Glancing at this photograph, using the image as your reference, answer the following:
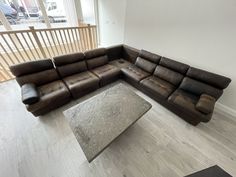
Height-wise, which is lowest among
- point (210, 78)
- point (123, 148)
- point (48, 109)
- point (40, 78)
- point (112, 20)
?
point (123, 148)

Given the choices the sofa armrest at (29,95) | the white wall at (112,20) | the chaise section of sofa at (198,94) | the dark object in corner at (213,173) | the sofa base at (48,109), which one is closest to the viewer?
the dark object in corner at (213,173)

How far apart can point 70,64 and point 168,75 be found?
2.25 m

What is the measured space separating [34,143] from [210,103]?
2.86 m

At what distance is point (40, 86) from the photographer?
6.91 ft

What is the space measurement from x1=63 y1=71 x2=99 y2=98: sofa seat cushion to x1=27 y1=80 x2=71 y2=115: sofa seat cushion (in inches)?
4.6

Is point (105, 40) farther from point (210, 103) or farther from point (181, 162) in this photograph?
point (181, 162)

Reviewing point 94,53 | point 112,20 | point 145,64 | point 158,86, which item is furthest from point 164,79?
point 112,20

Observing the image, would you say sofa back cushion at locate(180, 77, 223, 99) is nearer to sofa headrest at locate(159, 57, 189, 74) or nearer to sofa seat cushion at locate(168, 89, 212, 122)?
sofa seat cushion at locate(168, 89, 212, 122)

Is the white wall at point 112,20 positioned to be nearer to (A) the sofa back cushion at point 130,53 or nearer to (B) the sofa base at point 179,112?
(A) the sofa back cushion at point 130,53

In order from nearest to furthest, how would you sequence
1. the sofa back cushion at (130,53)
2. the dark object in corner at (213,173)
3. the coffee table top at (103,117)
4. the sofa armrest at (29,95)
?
the dark object in corner at (213,173)
the coffee table top at (103,117)
the sofa armrest at (29,95)
the sofa back cushion at (130,53)

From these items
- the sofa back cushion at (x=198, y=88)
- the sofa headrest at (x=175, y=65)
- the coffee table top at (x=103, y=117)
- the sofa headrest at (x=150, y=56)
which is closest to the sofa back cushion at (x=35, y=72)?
the coffee table top at (x=103, y=117)

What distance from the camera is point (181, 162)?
58.0 inches

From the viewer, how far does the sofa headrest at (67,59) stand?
7.51ft

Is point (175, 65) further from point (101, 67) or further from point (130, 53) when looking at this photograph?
point (101, 67)
